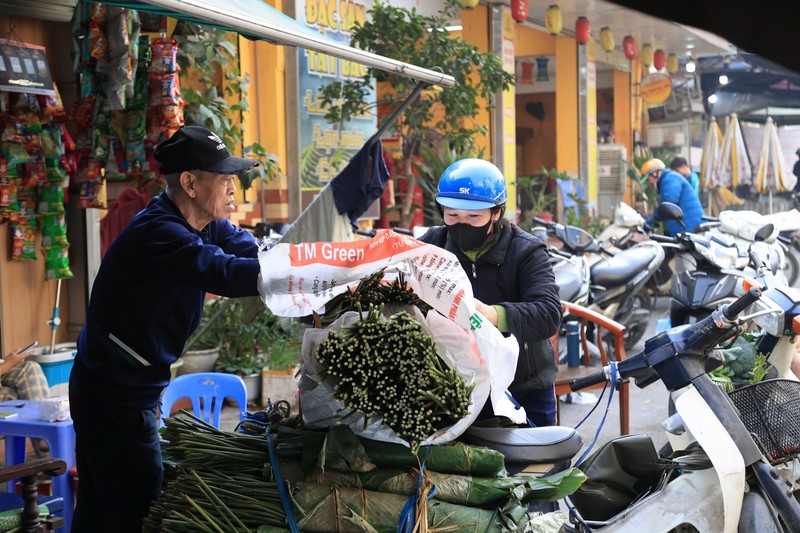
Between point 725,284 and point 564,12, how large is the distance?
1097 centimetres

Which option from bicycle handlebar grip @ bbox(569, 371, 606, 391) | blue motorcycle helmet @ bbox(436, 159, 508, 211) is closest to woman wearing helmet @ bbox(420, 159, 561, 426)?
blue motorcycle helmet @ bbox(436, 159, 508, 211)

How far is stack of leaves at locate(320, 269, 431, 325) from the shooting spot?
2.71 m

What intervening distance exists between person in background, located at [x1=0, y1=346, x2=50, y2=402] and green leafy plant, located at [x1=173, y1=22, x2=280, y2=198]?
6.36 ft

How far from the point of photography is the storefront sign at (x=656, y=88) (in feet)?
74.2

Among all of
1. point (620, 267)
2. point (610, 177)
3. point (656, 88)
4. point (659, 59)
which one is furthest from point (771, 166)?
point (620, 267)

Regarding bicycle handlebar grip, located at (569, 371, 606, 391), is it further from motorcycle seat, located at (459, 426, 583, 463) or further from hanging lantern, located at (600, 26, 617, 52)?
hanging lantern, located at (600, 26, 617, 52)

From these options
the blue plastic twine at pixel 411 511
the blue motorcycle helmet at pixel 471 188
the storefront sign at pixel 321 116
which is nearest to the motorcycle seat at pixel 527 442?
the blue plastic twine at pixel 411 511

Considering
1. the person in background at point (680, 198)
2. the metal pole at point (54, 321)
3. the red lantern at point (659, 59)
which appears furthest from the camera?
the red lantern at point (659, 59)

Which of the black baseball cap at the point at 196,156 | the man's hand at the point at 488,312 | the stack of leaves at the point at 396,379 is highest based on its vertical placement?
the black baseball cap at the point at 196,156

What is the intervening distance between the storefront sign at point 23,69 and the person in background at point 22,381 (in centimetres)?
149

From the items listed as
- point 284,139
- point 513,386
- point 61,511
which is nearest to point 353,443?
point 513,386

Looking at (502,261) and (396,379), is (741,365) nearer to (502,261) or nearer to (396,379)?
(502,261)

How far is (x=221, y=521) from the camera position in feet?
8.48

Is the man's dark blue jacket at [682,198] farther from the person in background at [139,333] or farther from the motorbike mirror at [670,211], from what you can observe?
the person in background at [139,333]
